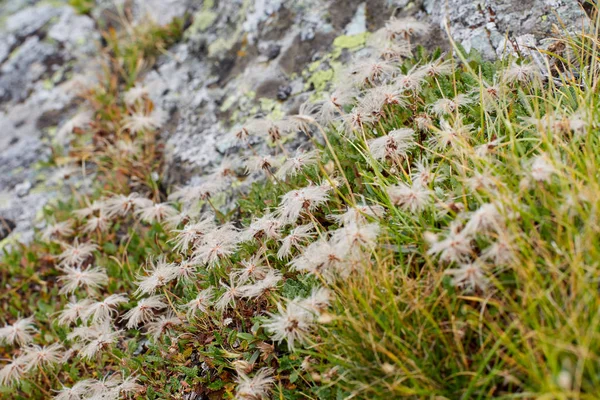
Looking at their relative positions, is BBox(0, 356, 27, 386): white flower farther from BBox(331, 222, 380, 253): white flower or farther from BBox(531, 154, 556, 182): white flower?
BBox(531, 154, 556, 182): white flower

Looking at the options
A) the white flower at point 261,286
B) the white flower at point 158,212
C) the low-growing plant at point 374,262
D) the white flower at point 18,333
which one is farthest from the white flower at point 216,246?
the white flower at point 18,333

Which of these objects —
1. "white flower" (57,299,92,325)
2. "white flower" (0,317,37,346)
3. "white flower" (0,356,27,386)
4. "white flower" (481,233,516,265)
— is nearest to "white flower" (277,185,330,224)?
"white flower" (481,233,516,265)

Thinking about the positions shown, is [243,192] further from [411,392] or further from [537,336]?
[537,336]

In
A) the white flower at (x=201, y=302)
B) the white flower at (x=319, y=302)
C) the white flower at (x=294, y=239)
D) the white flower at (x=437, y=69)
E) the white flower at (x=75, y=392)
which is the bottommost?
the white flower at (x=75, y=392)

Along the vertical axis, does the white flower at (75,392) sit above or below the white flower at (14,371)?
below

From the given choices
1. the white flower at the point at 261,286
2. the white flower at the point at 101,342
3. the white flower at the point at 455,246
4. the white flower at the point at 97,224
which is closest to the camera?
the white flower at the point at 455,246

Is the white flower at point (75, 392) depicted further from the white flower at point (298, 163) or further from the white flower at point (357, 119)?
the white flower at point (357, 119)

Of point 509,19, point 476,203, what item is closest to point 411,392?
point 476,203
